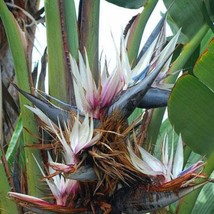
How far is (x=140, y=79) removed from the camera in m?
0.81

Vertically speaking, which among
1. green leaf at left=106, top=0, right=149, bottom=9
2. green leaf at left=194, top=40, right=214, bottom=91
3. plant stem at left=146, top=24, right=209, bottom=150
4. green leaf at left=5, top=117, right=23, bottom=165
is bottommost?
green leaf at left=5, top=117, right=23, bottom=165

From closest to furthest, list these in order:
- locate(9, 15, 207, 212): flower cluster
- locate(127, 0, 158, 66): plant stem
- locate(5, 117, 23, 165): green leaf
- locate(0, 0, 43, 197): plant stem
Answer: locate(9, 15, 207, 212): flower cluster < locate(0, 0, 43, 197): plant stem < locate(127, 0, 158, 66): plant stem < locate(5, 117, 23, 165): green leaf

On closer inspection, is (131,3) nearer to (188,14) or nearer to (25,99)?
(188,14)

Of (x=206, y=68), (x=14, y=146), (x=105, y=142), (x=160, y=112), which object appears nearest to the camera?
(x=105, y=142)

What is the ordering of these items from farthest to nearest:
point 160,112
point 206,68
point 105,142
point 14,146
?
point 14,146, point 160,112, point 206,68, point 105,142

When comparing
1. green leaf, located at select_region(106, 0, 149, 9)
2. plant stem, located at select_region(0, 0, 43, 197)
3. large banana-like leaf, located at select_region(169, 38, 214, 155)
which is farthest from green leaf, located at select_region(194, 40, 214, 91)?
green leaf, located at select_region(106, 0, 149, 9)

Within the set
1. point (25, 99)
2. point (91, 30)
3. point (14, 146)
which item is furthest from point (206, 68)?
point (14, 146)

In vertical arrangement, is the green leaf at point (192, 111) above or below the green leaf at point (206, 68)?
below

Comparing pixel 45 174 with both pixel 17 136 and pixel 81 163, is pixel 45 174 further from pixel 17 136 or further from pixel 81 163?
pixel 17 136

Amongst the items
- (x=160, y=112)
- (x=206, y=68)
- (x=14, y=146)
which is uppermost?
(x=206, y=68)

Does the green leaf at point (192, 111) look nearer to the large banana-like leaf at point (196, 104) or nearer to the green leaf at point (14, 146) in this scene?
the large banana-like leaf at point (196, 104)

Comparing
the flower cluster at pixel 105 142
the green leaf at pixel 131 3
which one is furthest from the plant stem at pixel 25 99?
the green leaf at pixel 131 3

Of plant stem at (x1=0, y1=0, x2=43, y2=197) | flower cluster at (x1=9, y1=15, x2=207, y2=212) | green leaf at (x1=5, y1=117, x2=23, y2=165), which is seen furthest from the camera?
green leaf at (x1=5, y1=117, x2=23, y2=165)

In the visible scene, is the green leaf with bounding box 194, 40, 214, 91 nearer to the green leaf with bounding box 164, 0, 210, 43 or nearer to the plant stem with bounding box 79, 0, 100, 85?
the plant stem with bounding box 79, 0, 100, 85
